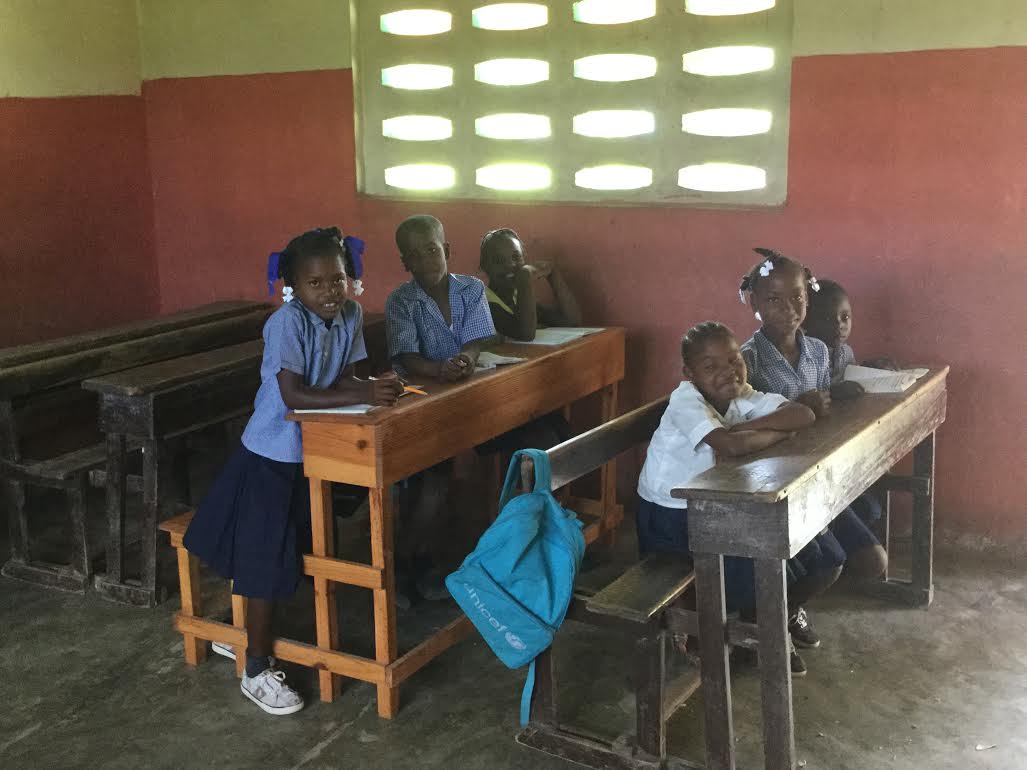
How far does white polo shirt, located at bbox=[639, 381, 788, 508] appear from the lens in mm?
2957

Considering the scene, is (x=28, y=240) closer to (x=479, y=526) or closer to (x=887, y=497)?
(x=479, y=526)

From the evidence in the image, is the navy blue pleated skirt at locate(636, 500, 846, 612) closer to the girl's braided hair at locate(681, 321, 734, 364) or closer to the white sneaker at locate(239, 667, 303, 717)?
the girl's braided hair at locate(681, 321, 734, 364)

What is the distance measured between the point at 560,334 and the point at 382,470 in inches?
56.4

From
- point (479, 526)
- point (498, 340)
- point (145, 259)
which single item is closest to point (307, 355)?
point (498, 340)

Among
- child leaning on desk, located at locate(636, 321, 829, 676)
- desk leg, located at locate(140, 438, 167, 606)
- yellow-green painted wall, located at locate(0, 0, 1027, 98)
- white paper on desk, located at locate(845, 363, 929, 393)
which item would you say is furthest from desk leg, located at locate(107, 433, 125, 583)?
white paper on desk, located at locate(845, 363, 929, 393)

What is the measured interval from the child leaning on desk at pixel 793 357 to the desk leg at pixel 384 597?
1177mm

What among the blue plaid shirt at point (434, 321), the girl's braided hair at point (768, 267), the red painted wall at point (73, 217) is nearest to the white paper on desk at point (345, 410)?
the blue plaid shirt at point (434, 321)

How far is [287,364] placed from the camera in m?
3.07

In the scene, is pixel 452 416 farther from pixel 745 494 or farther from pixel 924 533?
pixel 924 533

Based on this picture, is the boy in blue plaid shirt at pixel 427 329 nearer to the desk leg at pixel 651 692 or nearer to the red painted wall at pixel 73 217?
the desk leg at pixel 651 692

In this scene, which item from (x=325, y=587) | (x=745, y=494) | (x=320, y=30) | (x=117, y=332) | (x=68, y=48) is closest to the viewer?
(x=745, y=494)

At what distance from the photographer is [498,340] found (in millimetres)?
4059

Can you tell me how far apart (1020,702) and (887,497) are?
949mm

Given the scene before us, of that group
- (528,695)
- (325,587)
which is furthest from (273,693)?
(528,695)
